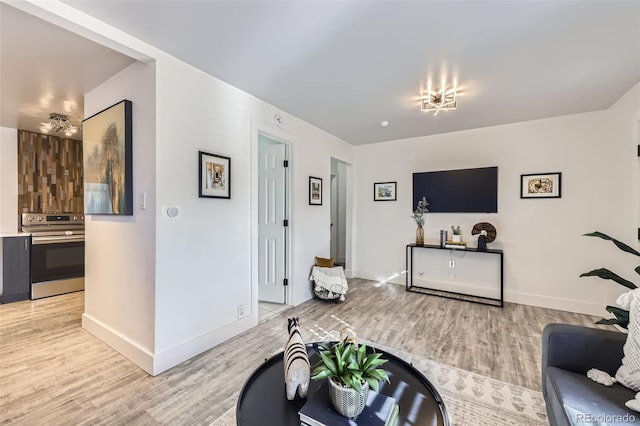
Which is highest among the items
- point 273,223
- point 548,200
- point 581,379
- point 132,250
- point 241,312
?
point 548,200

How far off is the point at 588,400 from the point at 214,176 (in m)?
2.73

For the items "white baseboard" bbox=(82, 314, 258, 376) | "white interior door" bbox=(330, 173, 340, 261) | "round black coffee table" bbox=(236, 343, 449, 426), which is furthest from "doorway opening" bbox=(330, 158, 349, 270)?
"round black coffee table" bbox=(236, 343, 449, 426)

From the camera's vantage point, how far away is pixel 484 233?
148 inches

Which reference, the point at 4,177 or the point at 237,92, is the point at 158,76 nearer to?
the point at 237,92

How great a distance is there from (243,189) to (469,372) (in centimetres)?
250

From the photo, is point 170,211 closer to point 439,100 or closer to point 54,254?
point 439,100

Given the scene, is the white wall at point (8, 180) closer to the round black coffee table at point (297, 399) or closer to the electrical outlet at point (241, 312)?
the electrical outlet at point (241, 312)

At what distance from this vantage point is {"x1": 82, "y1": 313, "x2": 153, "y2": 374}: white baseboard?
2.11 metres

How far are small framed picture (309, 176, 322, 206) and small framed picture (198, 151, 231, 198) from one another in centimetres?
145

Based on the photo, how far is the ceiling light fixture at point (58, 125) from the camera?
3434mm

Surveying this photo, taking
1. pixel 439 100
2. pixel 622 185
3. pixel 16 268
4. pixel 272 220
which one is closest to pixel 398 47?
pixel 439 100

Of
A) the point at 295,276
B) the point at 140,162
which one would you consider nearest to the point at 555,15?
the point at 140,162

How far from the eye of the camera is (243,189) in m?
2.78

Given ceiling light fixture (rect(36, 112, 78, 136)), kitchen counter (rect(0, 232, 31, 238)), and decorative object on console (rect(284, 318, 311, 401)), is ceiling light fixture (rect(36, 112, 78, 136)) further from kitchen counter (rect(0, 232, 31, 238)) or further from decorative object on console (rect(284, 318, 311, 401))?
decorative object on console (rect(284, 318, 311, 401))
